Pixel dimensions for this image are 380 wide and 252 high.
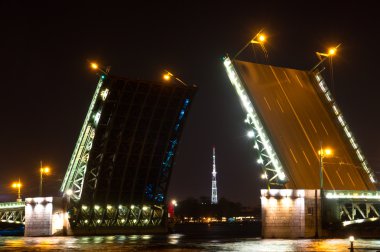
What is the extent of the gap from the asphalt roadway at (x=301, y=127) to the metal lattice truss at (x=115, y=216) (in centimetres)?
1992

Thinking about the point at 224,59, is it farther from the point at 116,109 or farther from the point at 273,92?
the point at 116,109

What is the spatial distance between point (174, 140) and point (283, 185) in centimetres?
1655

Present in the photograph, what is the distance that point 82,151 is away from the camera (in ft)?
172

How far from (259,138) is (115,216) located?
756 inches

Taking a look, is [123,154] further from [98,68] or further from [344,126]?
[344,126]

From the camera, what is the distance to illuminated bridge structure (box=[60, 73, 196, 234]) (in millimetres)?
49750

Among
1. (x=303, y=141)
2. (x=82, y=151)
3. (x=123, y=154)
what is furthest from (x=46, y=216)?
(x=303, y=141)

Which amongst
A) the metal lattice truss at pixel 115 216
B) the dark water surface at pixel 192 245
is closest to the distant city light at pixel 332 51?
the dark water surface at pixel 192 245

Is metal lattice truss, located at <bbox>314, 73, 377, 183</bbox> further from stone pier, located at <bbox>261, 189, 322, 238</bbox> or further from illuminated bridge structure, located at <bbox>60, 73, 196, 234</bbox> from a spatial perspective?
illuminated bridge structure, located at <bbox>60, 73, 196, 234</bbox>

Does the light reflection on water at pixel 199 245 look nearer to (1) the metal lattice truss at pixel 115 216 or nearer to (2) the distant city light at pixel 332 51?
(2) the distant city light at pixel 332 51

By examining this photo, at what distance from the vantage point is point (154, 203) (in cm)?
5975

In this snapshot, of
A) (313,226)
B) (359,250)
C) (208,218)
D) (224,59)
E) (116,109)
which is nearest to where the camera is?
(359,250)

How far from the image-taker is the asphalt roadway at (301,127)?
42.3 m

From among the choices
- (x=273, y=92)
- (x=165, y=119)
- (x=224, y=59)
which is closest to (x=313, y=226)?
(x=273, y=92)
